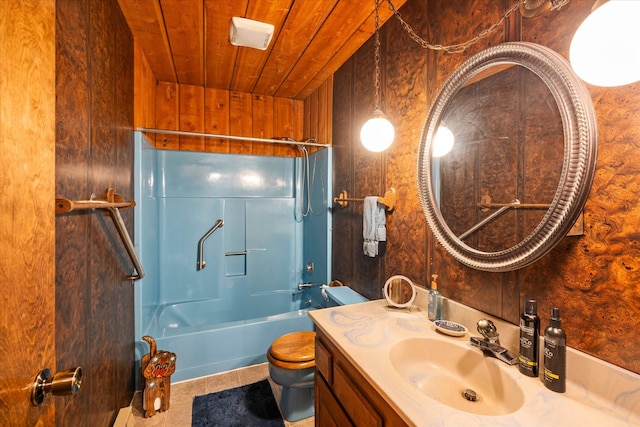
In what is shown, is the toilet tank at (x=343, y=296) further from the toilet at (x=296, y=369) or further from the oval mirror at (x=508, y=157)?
the oval mirror at (x=508, y=157)

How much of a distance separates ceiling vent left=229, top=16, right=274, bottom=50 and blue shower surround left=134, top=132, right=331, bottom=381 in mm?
955

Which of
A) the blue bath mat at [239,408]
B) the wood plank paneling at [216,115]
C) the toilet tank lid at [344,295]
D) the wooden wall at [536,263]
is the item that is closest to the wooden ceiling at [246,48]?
the wood plank paneling at [216,115]

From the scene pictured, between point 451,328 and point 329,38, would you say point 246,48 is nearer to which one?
point 329,38

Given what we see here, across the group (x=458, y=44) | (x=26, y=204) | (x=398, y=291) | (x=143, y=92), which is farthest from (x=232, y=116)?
(x=26, y=204)

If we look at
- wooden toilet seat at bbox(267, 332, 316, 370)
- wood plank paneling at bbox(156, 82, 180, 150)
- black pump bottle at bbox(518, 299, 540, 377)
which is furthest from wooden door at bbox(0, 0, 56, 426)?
wood plank paneling at bbox(156, 82, 180, 150)

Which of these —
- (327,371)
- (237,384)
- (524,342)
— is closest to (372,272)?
(327,371)

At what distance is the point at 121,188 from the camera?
5.33ft

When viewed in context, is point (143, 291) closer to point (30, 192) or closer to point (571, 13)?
point (30, 192)

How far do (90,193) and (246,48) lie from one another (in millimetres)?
1456

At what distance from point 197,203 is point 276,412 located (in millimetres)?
1902

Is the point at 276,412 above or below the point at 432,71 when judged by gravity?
below

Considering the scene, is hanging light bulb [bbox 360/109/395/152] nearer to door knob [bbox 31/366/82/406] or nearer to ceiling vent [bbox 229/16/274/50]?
ceiling vent [bbox 229/16/274/50]

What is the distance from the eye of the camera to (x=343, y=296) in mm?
1866

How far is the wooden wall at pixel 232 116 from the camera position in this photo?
2525 millimetres
